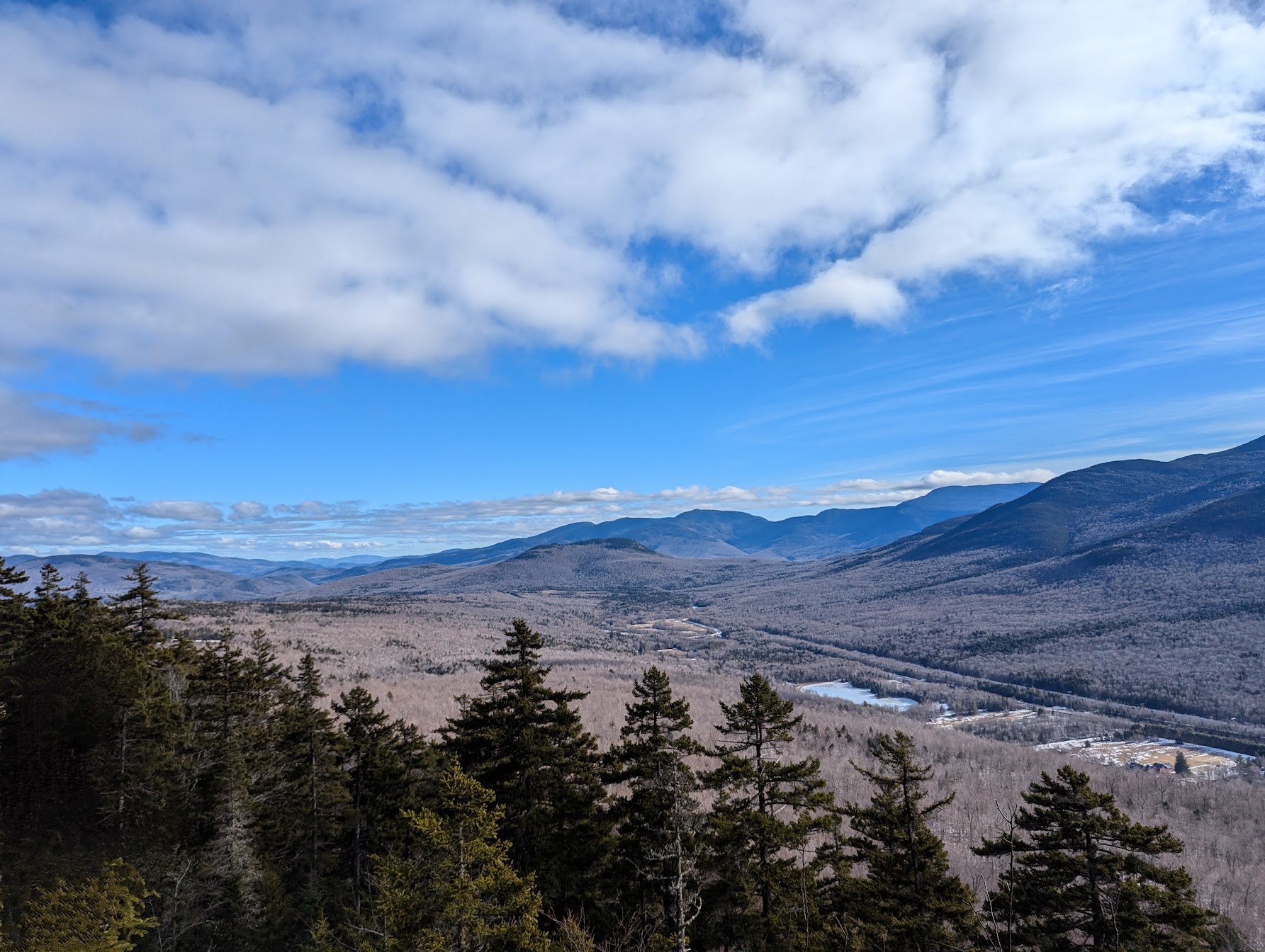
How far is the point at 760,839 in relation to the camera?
21484 millimetres

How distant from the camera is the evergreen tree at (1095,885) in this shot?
20.2 meters

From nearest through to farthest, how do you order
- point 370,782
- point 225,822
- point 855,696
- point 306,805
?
point 225,822, point 306,805, point 370,782, point 855,696

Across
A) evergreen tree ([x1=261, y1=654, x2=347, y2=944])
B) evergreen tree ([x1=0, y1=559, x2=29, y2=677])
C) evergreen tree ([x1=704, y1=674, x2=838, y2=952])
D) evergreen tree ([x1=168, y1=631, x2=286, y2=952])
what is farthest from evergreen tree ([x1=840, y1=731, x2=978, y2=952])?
evergreen tree ([x1=0, y1=559, x2=29, y2=677])

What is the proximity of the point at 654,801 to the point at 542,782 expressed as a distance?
14.9 feet

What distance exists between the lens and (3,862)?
2566 cm

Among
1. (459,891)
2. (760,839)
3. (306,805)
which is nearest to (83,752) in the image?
(306,805)

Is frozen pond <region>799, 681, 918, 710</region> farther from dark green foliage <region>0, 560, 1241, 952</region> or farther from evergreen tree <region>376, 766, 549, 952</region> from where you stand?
evergreen tree <region>376, 766, 549, 952</region>

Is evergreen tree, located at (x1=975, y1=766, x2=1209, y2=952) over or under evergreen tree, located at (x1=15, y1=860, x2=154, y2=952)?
under

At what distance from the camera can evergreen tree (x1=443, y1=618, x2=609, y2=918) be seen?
23.7 metres

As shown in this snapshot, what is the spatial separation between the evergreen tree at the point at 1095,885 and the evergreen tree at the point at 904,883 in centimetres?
153

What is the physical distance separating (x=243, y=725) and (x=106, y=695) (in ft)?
20.1

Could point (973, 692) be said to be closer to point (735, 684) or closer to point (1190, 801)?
point (735, 684)

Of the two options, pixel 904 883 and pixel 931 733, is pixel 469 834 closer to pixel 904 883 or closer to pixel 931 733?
pixel 904 883

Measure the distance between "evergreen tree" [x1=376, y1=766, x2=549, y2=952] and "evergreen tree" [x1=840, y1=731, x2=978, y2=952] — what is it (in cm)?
1075
